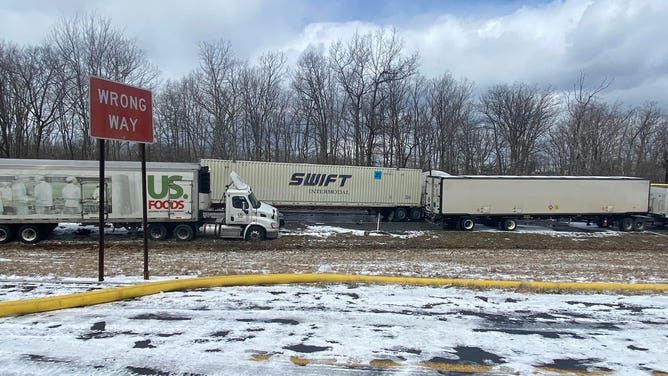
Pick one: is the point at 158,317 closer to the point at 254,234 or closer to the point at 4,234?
the point at 254,234

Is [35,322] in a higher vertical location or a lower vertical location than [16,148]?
lower

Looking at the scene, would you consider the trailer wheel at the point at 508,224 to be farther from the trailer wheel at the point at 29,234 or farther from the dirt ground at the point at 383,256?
the trailer wheel at the point at 29,234

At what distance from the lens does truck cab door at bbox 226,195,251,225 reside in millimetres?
18156

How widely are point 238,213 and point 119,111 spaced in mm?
11325

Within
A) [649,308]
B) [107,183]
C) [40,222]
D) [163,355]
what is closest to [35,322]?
[163,355]

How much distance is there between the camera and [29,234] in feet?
57.0

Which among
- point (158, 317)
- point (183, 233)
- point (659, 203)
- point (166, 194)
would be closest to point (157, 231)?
point (183, 233)

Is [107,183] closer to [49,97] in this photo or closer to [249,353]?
[249,353]

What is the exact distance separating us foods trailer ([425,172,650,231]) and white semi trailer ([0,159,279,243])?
36.5 feet

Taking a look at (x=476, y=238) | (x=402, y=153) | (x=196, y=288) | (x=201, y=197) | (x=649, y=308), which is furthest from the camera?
(x=402, y=153)

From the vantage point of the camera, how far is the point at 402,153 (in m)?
49.5

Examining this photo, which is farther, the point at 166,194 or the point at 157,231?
the point at 157,231

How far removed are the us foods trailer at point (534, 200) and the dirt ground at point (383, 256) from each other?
1.56 meters

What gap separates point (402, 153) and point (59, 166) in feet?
124
